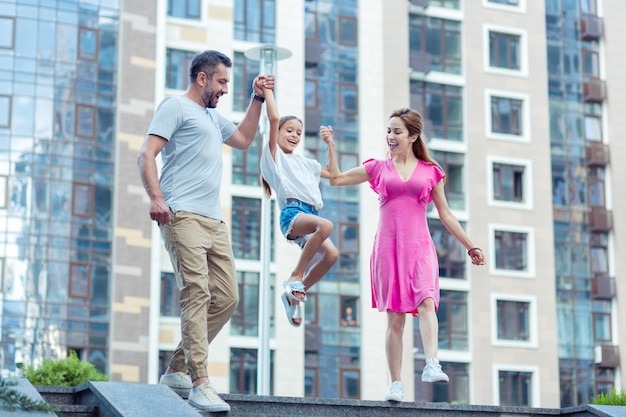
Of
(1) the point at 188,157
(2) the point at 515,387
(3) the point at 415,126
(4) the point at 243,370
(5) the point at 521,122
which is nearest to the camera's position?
(1) the point at 188,157

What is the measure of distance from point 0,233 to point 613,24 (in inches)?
962

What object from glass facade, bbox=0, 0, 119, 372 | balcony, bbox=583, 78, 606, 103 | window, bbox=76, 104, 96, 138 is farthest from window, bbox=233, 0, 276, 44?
balcony, bbox=583, 78, 606, 103

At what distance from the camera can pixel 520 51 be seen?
4700cm

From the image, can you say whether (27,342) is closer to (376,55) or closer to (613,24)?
(376,55)

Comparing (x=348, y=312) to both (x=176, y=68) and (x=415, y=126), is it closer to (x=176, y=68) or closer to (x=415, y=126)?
(x=176, y=68)

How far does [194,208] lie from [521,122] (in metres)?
38.7

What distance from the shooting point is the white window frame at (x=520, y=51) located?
151 ft

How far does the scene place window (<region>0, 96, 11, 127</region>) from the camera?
3769 centimetres

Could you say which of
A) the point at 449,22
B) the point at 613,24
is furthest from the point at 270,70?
the point at 613,24

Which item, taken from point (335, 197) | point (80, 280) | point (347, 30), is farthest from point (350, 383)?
point (347, 30)

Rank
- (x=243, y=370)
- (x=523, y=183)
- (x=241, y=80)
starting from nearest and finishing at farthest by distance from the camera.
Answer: (x=243, y=370) → (x=241, y=80) → (x=523, y=183)

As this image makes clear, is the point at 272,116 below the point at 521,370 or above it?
above

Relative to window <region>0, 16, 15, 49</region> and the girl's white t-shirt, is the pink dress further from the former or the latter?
window <region>0, 16, 15, 49</region>

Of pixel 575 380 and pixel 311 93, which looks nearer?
pixel 311 93
